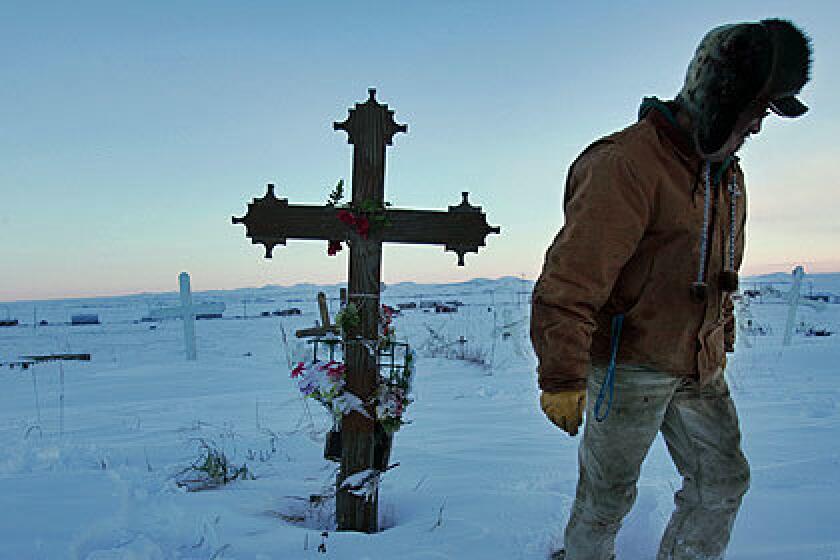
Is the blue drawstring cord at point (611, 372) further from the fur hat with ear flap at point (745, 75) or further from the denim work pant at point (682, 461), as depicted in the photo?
the fur hat with ear flap at point (745, 75)

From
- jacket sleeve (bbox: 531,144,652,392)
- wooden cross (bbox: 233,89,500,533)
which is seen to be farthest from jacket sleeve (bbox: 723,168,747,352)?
wooden cross (bbox: 233,89,500,533)

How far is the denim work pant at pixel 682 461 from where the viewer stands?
181 centimetres

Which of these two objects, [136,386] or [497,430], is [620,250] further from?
[136,386]

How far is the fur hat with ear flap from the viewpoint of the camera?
156cm

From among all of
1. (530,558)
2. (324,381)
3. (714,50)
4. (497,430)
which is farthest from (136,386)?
(714,50)

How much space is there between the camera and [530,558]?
90.1 inches

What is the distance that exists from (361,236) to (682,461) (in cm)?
169

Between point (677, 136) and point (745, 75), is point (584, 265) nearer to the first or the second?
point (677, 136)

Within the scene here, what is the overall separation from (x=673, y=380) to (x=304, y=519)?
2070mm

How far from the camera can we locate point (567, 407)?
1.59 metres

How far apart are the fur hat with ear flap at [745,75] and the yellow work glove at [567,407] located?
0.81 m

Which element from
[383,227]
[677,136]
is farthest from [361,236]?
[677,136]

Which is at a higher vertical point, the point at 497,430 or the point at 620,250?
the point at 620,250

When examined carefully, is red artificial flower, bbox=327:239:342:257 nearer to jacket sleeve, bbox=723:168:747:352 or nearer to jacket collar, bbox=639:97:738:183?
jacket collar, bbox=639:97:738:183
